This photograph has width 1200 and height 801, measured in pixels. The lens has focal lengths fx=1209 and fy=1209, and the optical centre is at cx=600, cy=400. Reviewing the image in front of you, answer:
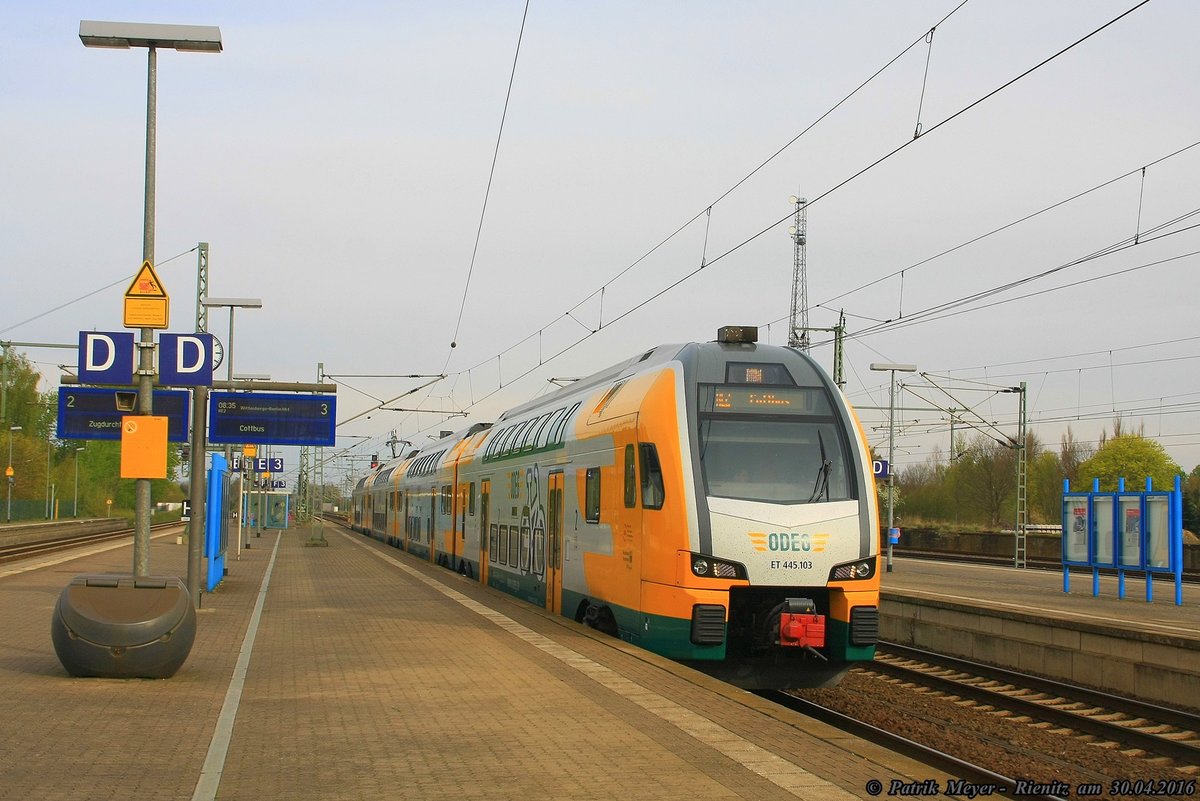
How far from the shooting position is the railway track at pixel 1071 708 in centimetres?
1056

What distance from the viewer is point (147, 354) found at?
1341 centimetres

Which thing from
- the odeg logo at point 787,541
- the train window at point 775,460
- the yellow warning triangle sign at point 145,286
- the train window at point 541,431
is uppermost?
the yellow warning triangle sign at point 145,286

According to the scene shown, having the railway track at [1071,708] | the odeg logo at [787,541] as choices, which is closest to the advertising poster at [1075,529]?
the railway track at [1071,708]

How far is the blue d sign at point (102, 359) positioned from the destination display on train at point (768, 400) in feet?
26.2

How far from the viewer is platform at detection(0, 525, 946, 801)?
6805mm

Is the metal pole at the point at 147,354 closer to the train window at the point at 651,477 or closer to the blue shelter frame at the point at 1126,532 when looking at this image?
the train window at the point at 651,477

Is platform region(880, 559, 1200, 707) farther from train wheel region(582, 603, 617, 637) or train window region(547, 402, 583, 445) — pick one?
train window region(547, 402, 583, 445)

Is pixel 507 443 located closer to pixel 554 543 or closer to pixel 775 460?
pixel 554 543

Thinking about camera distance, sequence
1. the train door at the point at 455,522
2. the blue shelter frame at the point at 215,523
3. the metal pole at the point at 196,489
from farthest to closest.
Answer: the train door at the point at 455,522 < the blue shelter frame at the point at 215,523 < the metal pole at the point at 196,489

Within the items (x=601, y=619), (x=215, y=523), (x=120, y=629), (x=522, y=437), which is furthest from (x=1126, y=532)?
(x=120, y=629)

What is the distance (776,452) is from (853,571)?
4.52 ft

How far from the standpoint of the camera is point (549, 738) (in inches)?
321

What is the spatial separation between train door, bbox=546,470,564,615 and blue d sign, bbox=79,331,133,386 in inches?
225

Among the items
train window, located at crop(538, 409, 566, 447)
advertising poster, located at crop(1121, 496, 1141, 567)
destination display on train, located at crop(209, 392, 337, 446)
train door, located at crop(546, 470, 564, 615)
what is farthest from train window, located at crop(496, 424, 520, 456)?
advertising poster, located at crop(1121, 496, 1141, 567)
